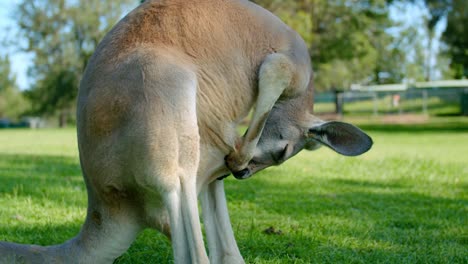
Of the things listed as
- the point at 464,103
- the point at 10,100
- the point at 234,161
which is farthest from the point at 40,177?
the point at 10,100

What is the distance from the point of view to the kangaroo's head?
3.02m

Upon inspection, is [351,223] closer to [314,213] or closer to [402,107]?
[314,213]

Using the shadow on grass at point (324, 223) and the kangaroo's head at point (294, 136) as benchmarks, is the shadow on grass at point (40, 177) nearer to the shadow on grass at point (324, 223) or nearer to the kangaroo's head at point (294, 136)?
the shadow on grass at point (324, 223)

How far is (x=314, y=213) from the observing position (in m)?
4.97

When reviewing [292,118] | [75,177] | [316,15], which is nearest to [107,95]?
[292,118]

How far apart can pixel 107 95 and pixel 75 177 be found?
15.7 ft

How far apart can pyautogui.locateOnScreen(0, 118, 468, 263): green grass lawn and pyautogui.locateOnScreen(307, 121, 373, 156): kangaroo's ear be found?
0.80m

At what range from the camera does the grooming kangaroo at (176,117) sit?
247 centimetres

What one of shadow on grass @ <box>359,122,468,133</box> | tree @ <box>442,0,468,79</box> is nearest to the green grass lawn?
shadow on grass @ <box>359,122,468,133</box>

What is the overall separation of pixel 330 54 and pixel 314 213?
2552 centimetres

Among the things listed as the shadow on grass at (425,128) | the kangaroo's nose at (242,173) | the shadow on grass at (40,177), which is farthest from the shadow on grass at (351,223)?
the shadow on grass at (425,128)

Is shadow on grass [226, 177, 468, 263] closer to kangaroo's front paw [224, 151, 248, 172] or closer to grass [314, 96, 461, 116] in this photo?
kangaroo's front paw [224, 151, 248, 172]

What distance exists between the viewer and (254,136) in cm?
289

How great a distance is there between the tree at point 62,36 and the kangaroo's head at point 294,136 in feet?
135
